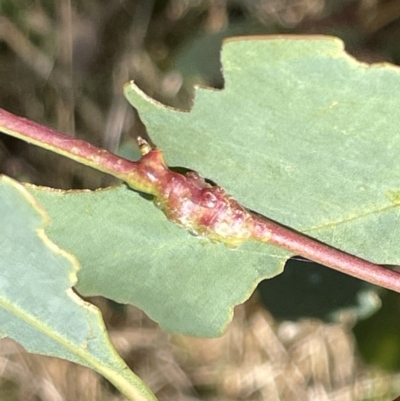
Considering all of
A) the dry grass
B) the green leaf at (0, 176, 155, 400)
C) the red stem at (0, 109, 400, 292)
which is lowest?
the green leaf at (0, 176, 155, 400)

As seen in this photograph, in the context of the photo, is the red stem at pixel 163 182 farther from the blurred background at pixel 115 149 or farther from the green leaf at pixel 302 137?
the blurred background at pixel 115 149

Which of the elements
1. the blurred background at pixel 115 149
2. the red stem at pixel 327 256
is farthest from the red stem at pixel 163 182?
the blurred background at pixel 115 149

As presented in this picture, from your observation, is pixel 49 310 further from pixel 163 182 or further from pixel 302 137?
pixel 302 137

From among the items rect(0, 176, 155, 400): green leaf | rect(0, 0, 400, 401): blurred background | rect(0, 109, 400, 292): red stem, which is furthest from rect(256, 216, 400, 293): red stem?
rect(0, 0, 400, 401): blurred background

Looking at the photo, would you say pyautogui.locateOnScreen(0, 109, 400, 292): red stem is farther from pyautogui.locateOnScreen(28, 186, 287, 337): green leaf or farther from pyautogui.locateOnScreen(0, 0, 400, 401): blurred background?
pyautogui.locateOnScreen(0, 0, 400, 401): blurred background

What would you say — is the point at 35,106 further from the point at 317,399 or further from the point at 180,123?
the point at 180,123

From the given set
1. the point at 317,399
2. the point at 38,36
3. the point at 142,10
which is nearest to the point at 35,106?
the point at 38,36
